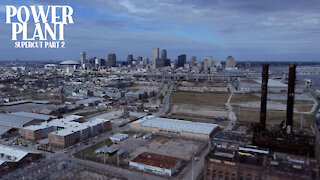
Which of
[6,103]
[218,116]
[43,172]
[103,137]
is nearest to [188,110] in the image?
[218,116]

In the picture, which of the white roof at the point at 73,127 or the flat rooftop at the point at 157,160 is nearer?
the flat rooftop at the point at 157,160

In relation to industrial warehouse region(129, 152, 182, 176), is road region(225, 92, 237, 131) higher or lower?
higher

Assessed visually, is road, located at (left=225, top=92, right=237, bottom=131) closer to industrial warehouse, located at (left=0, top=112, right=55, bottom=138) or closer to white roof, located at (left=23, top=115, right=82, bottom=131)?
white roof, located at (left=23, top=115, right=82, bottom=131)

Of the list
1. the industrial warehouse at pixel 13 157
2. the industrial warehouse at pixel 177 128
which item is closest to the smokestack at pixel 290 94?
the industrial warehouse at pixel 177 128

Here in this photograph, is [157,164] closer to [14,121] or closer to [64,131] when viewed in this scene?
[64,131]

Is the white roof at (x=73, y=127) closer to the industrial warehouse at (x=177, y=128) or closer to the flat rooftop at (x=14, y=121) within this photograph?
the industrial warehouse at (x=177, y=128)

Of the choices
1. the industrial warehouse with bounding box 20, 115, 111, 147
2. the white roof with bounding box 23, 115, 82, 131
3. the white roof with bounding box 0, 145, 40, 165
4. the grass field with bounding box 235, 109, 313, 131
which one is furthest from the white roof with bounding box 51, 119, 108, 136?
the grass field with bounding box 235, 109, 313, 131
